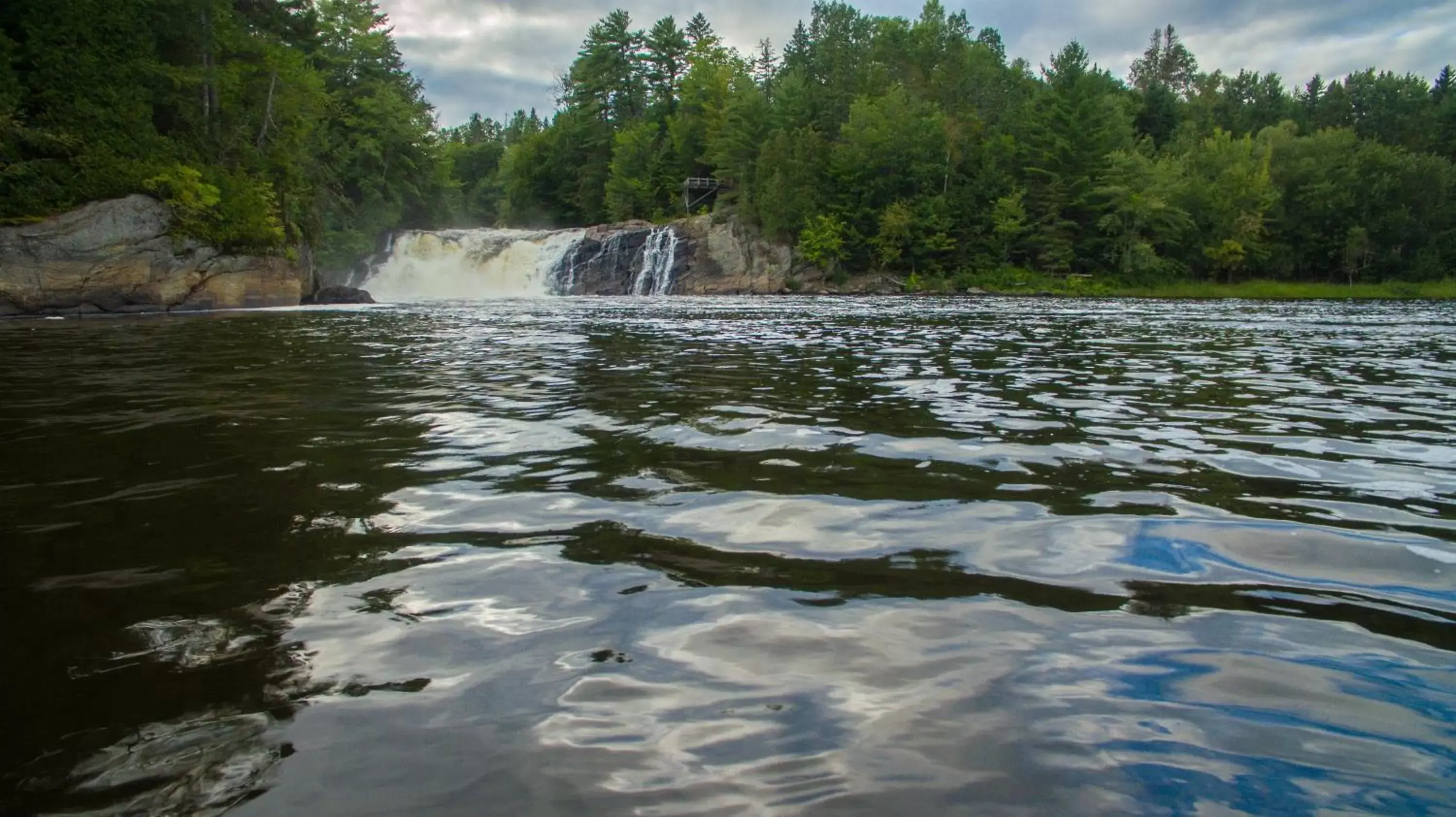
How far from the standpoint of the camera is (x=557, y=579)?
309cm

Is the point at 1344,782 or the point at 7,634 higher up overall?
the point at 1344,782

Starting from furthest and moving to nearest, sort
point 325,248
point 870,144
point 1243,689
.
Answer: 1. point 870,144
2. point 325,248
3. point 1243,689

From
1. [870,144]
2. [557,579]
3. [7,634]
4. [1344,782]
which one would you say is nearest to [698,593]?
[557,579]

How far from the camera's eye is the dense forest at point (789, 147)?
88.7 feet

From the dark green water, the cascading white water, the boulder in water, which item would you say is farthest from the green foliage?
the dark green water

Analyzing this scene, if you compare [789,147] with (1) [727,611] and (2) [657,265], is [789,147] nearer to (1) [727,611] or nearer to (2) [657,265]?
(2) [657,265]

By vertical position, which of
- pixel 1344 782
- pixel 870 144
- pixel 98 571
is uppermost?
pixel 870 144

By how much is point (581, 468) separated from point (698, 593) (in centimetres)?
216

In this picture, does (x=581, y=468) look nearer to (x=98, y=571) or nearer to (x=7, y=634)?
(x=98, y=571)

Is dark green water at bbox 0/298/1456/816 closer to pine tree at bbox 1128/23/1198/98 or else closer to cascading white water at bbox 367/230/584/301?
cascading white water at bbox 367/230/584/301

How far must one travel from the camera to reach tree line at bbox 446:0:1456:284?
54781mm

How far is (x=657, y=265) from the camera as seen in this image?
51062 millimetres

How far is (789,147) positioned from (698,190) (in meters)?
12.1

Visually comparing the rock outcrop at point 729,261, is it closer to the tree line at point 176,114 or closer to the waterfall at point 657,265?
the waterfall at point 657,265
